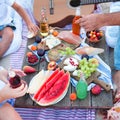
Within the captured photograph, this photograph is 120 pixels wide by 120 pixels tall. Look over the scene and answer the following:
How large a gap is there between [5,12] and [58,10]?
60cm

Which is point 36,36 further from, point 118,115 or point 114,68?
point 118,115

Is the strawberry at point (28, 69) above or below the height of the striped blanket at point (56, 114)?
above

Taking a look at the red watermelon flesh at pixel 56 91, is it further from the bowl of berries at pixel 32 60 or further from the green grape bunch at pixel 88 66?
the bowl of berries at pixel 32 60

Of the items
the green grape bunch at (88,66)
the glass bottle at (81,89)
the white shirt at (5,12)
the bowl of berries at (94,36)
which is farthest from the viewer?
the white shirt at (5,12)

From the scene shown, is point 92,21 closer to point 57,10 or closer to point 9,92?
point 9,92

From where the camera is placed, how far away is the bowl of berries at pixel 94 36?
1.83m

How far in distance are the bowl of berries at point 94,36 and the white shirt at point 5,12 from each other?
65 cm

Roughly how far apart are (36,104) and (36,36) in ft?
1.83

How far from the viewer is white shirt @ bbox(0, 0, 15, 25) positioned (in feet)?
6.82

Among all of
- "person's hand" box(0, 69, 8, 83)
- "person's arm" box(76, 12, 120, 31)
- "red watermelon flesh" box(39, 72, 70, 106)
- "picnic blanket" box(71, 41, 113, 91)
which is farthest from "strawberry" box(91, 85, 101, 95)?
"person's hand" box(0, 69, 8, 83)

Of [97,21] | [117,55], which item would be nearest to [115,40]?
[117,55]

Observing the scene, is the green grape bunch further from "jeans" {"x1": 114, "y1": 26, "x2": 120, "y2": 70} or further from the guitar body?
the guitar body

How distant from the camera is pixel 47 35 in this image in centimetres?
191

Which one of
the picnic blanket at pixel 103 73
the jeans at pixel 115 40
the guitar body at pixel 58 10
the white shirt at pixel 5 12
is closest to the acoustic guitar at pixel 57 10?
the guitar body at pixel 58 10
